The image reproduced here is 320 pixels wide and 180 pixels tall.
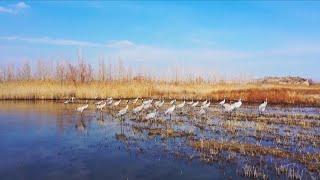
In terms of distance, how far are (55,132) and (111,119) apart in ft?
13.2

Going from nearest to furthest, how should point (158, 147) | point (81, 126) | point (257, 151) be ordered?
point (257, 151) < point (158, 147) < point (81, 126)

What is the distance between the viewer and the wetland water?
356 inches

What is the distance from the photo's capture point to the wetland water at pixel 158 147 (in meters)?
9.05

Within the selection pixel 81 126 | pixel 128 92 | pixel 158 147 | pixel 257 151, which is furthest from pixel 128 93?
pixel 257 151

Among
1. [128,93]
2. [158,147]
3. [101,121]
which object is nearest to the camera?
[158,147]

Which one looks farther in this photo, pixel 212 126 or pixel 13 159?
pixel 212 126

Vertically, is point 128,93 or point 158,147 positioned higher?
point 128,93

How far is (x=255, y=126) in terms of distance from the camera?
15.7 m

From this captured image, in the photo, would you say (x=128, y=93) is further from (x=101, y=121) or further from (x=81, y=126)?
(x=81, y=126)

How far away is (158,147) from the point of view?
11680mm

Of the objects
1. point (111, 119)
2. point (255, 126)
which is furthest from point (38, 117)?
point (255, 126)

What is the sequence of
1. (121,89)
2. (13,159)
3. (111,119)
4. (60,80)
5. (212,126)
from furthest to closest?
1. (60,80)
2. (121,89)
3. (111,119)
4. (212,126)
5. (13,159)

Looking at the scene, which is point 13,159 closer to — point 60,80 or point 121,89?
point 121,89

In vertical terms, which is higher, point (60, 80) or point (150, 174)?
point (60, 80)
